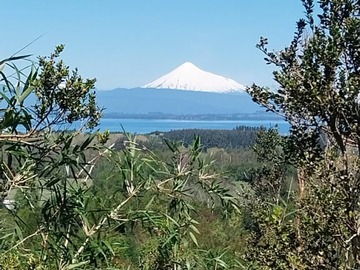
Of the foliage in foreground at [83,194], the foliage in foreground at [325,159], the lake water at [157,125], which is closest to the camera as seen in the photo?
the foliage in foreground at [83,194]

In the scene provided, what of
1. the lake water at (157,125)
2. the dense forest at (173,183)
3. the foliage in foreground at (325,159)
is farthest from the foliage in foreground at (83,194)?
the foliage in foreground at (325,159)

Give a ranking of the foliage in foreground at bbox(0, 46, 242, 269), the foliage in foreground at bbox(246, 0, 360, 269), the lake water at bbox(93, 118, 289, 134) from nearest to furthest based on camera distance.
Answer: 1. the foliage in foreground at bbox(0, 46, 242, 269)
2. the lake water at bbox(93, 118, 289, 134)
3. the foliage in foreground at bbox(246, 0, 360, 269)

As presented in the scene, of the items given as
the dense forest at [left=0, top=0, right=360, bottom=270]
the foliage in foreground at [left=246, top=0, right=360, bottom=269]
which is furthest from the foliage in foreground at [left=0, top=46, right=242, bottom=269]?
the foliage in foreground at [left=246, top=0, right=360, bottom=269]

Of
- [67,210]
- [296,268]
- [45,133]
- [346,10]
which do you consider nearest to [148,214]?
[67,210]

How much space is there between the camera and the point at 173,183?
2674mm

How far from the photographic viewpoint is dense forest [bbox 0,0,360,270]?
83.5 inches

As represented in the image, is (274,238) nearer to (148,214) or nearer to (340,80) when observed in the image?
(340,80)

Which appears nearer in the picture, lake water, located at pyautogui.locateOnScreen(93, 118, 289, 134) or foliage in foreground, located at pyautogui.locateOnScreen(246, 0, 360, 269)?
lake water, located at pyautogui.locateOnScreen(93, 118, 289, 134)

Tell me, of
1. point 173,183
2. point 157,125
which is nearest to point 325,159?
point 173,183

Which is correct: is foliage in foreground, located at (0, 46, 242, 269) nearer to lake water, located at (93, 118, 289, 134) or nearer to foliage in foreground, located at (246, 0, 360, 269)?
lake water, located at (93, 118, 289, 134)

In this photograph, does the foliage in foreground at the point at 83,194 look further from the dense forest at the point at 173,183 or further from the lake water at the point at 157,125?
the lake water at the point at 157,125

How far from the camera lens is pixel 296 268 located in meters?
4.77

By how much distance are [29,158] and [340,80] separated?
131 inches

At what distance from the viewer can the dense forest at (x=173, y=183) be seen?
212 cm
